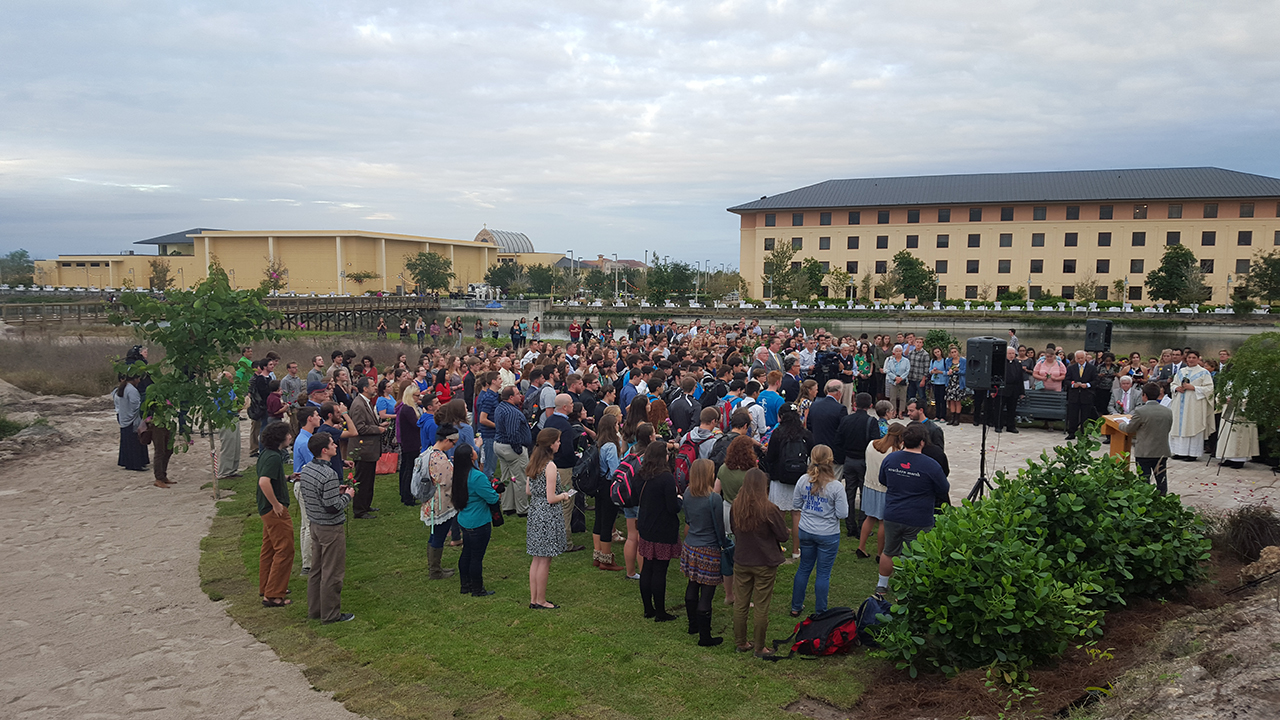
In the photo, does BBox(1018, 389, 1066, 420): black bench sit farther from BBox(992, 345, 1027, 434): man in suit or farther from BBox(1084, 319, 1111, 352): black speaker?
BBox(1084, 319, 1111, 352): black speaker

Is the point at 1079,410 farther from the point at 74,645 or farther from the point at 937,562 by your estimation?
the point at 74,645

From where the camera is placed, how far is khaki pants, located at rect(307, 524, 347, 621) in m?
6.08

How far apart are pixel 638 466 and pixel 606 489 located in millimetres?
1112

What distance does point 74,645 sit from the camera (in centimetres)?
587

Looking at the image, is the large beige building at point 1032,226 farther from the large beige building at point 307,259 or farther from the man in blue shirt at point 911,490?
the man in blue shirt at point 911,490

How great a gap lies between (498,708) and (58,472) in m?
10.7

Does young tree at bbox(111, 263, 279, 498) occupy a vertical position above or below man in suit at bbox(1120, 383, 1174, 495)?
above

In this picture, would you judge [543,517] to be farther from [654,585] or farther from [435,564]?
[435,564]

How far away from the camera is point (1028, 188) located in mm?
67625

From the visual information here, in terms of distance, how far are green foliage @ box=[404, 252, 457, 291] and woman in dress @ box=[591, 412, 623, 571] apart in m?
74.6

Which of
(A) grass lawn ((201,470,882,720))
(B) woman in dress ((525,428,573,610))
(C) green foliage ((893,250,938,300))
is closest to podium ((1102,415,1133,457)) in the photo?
(A) grass lawn ((201,470,882,720))

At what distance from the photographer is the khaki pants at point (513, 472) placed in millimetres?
8320

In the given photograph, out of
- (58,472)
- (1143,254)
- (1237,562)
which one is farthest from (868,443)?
(1143,254)

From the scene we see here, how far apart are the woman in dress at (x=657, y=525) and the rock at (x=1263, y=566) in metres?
4.57
